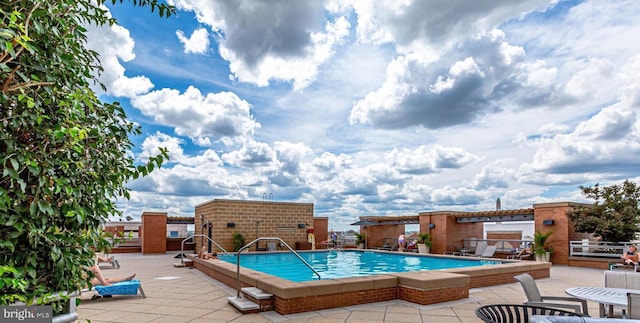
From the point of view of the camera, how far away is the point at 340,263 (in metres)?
15.0

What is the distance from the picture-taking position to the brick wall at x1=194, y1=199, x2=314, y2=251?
58.7 ft

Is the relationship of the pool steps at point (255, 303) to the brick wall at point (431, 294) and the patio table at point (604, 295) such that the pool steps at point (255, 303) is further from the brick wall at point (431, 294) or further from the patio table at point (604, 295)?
the patio table at point (604, 295)

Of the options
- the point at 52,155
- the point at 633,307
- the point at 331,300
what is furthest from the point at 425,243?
the point at 52,155

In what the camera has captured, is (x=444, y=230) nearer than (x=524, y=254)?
No

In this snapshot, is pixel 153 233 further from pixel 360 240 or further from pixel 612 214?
pixel 612 214

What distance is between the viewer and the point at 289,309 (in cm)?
587

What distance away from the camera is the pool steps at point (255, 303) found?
19.6ft

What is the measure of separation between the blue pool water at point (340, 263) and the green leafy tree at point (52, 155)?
30.2 ft

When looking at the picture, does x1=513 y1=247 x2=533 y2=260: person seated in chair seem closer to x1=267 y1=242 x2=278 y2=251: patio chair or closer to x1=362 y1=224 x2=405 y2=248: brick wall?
x1=362 y1=224 x2=405 y2=248: brick wall

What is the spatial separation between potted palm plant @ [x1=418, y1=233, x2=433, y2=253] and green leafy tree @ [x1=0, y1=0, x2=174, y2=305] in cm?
1771

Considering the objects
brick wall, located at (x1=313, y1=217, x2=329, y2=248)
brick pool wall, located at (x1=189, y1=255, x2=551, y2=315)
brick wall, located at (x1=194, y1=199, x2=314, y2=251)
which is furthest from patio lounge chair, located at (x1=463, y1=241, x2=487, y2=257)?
brick pool wall, located at (x1=189, y1=255, x2=551, y2=315)

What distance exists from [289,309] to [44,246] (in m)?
4.42

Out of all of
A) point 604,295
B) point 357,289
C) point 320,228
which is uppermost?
point 604,295

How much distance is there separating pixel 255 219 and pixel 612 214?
14.6 m
